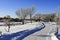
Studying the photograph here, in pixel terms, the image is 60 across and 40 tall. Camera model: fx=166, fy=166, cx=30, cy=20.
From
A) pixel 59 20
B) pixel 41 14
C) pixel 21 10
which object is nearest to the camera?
pixel 59 20

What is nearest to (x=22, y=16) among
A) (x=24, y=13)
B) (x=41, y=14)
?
(x=24, y=13)

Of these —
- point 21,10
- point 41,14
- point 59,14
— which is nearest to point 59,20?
point 59,14

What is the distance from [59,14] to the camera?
27.8 meters

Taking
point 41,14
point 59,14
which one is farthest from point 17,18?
point 59,14

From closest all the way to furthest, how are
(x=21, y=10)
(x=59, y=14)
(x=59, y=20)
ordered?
1. (x=59, y=20)
2. (x=59, y=14)
3. (x=21, y=10)

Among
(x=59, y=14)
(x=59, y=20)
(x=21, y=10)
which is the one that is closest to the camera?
(x=59, y=20)

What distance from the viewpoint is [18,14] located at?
292ft

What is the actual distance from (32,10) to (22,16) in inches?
247

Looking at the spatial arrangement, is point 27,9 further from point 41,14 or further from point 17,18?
point 41,14

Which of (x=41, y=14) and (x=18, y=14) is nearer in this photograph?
(x=18, y=14)

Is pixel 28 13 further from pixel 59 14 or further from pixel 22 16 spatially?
pixel 59 14

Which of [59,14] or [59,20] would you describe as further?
[59,14]

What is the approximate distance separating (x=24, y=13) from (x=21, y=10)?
8.28 ft

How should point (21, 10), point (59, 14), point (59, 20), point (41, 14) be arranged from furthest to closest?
point (41, 14) < point (21, 10) < point (59, 14) < point (59, 20)
